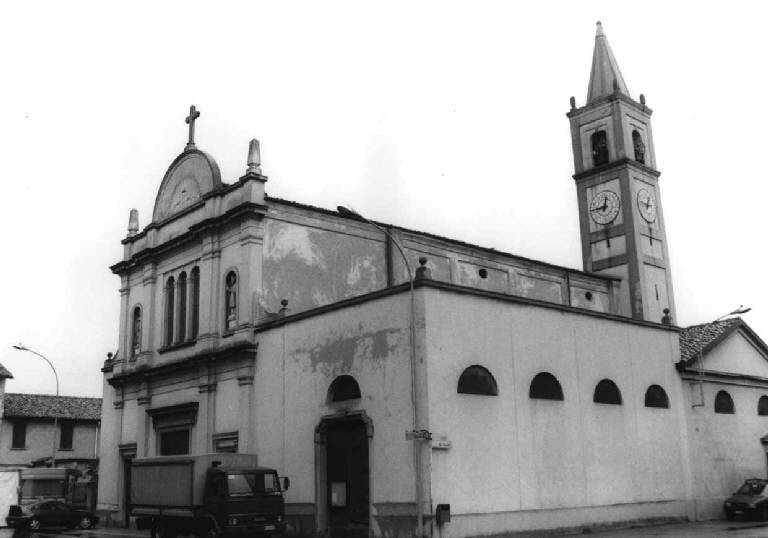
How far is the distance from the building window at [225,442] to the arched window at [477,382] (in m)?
9.39

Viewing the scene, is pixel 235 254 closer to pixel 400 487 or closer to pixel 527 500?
pixel 400 487

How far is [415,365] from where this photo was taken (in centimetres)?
2144

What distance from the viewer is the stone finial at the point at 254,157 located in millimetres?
28875

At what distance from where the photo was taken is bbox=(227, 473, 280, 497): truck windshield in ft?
69.3

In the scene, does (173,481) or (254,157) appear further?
(254,157)

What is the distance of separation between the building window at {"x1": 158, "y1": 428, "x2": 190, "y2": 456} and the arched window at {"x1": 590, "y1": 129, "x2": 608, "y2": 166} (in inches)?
921

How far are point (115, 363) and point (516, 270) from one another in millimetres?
18402

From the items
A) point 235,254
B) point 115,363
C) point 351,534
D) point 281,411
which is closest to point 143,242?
point 115,363

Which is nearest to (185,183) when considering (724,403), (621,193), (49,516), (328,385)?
(328,385)

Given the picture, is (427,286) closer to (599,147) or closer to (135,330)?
(135,330)

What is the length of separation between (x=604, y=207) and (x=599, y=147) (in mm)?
3228

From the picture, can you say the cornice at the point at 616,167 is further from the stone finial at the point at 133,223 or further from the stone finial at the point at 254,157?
the stone finial at the point at 133,223

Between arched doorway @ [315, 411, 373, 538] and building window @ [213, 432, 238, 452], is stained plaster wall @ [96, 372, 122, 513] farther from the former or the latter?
arched doorway @ [315, 411, 373, 538]

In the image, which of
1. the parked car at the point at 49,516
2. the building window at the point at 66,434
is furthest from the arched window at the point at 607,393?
the building window at the point at 66,434
